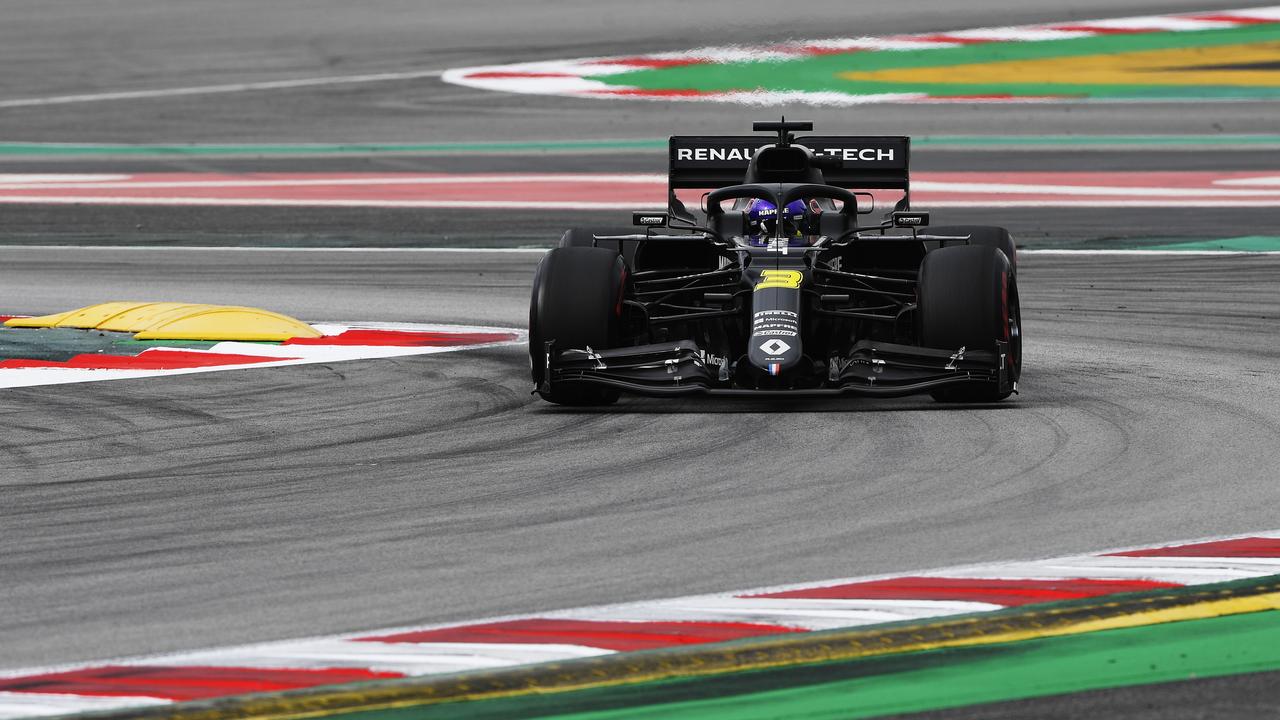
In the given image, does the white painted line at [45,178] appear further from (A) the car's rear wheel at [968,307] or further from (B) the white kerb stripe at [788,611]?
(B) the white kerb stripe at [788,611]

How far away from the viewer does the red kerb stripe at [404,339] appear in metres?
13.1

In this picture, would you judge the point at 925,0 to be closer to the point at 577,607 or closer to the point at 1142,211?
the point at 1142,211

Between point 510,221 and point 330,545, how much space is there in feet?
45.1

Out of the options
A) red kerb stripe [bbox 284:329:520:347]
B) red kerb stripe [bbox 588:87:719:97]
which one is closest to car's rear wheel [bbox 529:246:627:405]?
red kerb stripe [bbox 284:329:520:347]

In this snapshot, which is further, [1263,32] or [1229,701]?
[1263,32]

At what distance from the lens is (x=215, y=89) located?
104 feet

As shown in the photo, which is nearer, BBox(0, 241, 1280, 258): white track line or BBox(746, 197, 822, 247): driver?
BBox(746, 197, 822, 247): driver

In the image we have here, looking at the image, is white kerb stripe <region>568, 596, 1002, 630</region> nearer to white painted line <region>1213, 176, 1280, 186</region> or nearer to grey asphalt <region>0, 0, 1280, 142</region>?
white painted line <region>1213, 176, 1280, 186</region>

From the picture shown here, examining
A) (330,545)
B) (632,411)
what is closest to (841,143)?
(632,411)

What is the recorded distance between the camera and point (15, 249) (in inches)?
750

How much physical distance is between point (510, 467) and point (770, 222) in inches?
113

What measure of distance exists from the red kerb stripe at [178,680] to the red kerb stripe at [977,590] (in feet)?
4.97

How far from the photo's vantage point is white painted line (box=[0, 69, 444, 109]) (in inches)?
1227

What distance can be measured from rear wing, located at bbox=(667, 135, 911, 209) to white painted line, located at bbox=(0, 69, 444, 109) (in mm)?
20184
